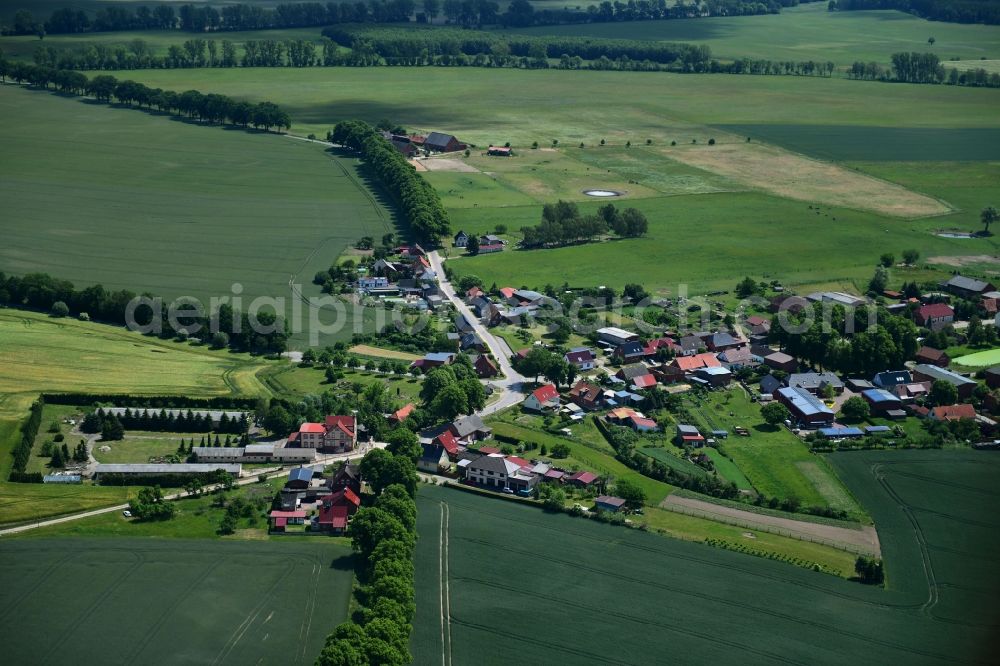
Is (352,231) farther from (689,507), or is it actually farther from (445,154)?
(689,507)

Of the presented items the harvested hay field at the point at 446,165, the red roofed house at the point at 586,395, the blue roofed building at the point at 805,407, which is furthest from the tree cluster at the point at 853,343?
the harvested hay field at the point at 446,165

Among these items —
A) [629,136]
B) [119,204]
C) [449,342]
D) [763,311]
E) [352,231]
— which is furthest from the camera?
[629,136]

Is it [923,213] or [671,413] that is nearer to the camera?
[671,413]

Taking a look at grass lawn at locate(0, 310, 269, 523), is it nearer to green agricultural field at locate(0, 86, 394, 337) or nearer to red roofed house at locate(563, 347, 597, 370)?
green agricultural field at locate(0, 86, 394, 337)

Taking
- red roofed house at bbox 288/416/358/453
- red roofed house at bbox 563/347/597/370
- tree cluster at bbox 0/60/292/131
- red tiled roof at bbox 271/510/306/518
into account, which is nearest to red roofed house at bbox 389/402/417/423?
red roofed house at bbox 288/416/358/453

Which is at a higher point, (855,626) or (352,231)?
(352,231)

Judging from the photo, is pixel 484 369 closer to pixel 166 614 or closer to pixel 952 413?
pixel 952 413

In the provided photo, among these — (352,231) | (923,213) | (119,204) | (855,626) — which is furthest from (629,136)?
(855,626)
